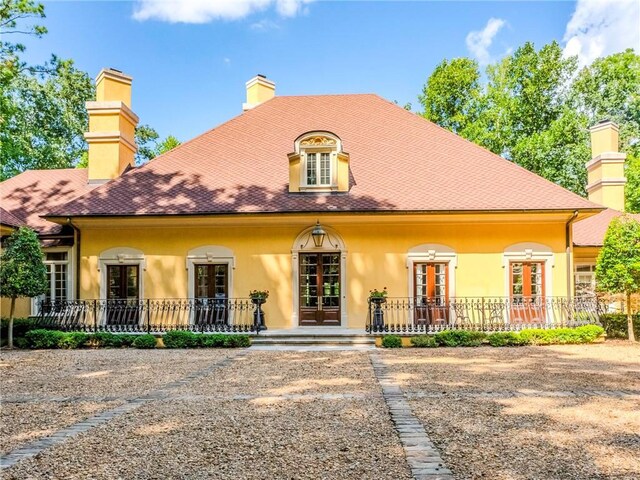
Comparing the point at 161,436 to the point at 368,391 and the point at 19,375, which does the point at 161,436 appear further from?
the point at 19,375

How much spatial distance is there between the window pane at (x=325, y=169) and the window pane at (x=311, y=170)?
232mm

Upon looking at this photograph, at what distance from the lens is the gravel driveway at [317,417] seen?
4535 millimetres

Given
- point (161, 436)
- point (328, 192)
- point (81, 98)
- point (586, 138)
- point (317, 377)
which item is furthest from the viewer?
point (81, 98)

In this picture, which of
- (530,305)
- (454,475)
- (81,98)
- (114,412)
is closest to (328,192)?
(530,305)

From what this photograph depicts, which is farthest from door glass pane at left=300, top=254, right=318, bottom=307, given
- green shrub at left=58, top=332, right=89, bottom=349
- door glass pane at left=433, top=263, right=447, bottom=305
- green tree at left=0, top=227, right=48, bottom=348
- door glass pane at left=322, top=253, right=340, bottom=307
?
green tree at left=0, top=227, right=48, bottom=348

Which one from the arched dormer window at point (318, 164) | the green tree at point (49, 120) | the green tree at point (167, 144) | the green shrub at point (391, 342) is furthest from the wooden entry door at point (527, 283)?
the green tree at point (167, 144)

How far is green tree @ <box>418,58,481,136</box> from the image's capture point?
32.5 metres

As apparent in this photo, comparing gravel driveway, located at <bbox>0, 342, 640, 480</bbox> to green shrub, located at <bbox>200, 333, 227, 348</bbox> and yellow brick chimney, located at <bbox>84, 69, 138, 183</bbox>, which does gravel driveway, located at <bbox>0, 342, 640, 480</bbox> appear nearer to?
green shrub, located at <bbox>200, 333, 227, 348</bbox>

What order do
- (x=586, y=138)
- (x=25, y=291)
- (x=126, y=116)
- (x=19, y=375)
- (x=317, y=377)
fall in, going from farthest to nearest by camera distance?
(x=586, y=138)
(x=126, y=116)
(x=25, y=291)
(x=19, y=375)
(x=317, y=377)

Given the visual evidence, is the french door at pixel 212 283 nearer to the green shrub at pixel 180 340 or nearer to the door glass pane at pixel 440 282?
the green shrub at pixel 180 340

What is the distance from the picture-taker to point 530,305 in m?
15.1

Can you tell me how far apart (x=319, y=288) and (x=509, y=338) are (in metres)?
5.82

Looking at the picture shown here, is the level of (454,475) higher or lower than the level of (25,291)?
lower

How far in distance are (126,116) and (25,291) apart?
8.30 metres
